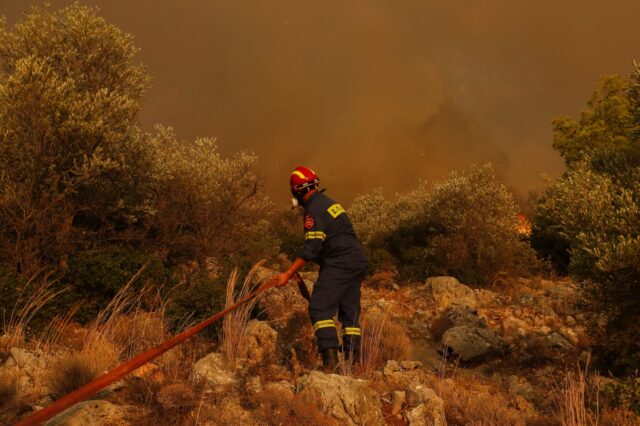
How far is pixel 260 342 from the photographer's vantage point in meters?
6.37

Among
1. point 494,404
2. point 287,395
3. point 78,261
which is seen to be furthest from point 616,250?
point 78,261

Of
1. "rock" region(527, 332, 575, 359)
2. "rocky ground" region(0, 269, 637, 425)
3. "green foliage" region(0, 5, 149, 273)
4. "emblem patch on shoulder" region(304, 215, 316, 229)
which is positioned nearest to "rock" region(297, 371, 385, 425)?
"rocky ground" region(0, 269, 637, 425)

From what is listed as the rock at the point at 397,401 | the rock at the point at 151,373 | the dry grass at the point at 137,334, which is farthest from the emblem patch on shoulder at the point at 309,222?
the dry grass at the point at 137,334

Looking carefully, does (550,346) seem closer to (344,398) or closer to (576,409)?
(576,409)

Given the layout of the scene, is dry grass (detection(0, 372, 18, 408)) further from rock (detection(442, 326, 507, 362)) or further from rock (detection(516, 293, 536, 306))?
rock (detection(516, 293, 536, 306))

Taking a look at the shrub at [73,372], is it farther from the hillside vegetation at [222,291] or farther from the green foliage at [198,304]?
the green foliage at [198,304]

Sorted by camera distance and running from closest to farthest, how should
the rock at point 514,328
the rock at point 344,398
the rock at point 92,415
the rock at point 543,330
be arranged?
the rock at point 92,415 → the rock at point 344,398 → the rock at point 543,330 → the rock at point 514,328

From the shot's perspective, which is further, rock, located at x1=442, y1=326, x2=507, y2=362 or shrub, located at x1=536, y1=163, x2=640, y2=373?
rock, located at x1=442, y1=326, x2=507, y2=362

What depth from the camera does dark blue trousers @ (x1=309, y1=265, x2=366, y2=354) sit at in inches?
226

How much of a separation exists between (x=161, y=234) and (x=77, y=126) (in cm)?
374

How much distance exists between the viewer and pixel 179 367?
5477 mm

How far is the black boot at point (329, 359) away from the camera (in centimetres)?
566

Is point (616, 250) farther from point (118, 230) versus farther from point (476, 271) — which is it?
point (476, 271)

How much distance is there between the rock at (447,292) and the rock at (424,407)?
898 cm
